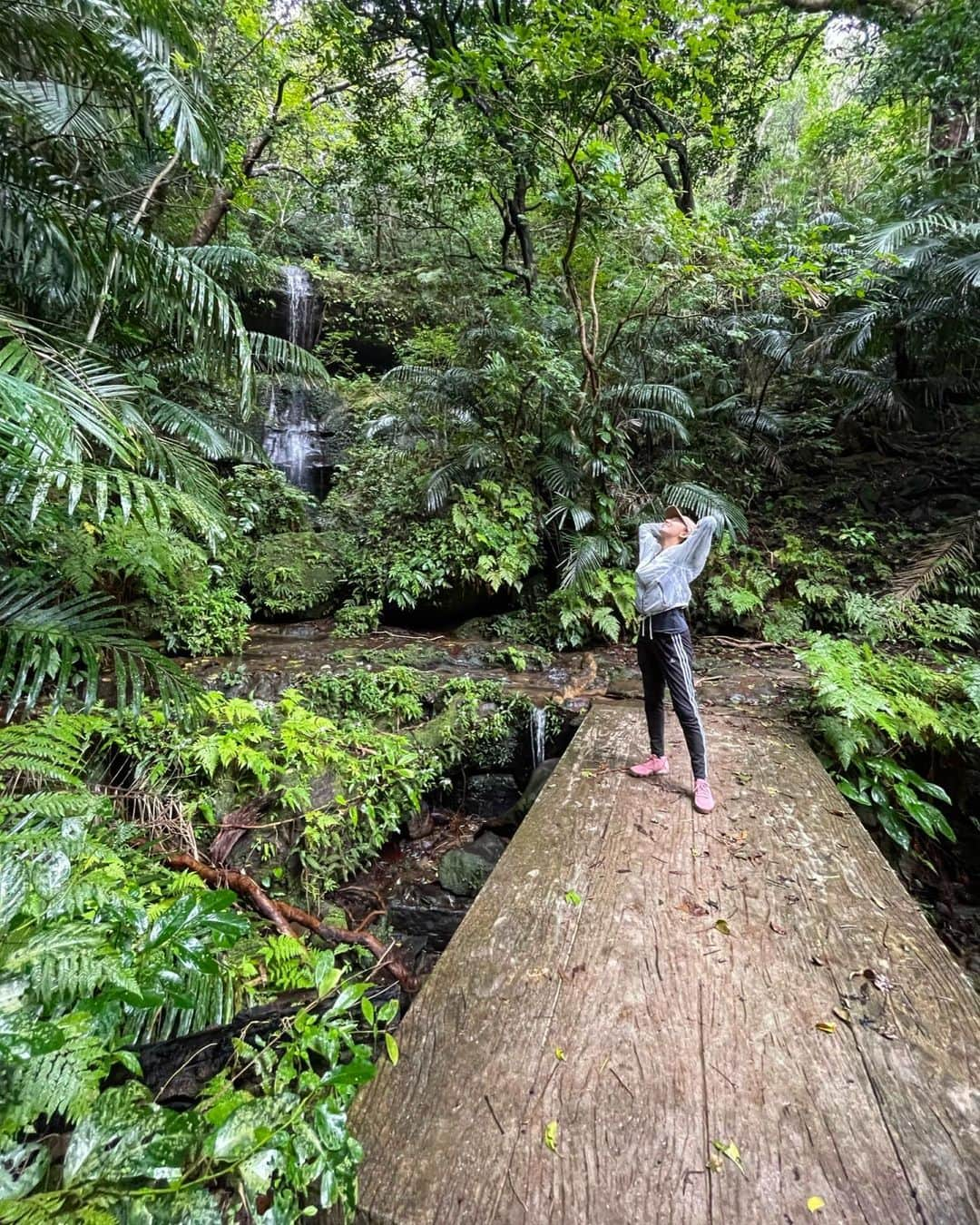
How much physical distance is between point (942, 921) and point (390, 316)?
10897 mm

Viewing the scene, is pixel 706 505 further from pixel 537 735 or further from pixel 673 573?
pixel 673 573

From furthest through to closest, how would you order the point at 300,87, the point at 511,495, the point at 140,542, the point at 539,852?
the point at 300,87
the point at 511,495
the point at 140,542
the point at 539,852

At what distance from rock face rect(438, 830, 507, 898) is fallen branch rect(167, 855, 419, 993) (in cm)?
74

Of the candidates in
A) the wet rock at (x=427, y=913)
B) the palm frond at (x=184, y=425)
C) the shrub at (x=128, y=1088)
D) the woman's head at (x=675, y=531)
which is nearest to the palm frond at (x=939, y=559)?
the woman's head at (x=675, y=531)

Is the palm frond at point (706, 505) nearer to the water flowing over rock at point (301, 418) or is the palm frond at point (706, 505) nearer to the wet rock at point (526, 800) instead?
the wet rock at point (526, 800)

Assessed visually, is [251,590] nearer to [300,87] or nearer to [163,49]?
[163,49]

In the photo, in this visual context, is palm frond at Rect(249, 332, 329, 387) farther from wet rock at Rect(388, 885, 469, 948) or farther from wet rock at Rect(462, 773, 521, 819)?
wet rock at Rect(388, 885, 469, 948)

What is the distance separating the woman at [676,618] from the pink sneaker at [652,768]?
29 cm

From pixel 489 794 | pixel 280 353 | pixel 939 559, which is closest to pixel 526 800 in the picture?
pixel 489 794

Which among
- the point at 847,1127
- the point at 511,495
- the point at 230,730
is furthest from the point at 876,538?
the point at 230,730

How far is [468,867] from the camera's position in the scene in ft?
12.2

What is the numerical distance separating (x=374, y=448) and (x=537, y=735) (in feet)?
18.8

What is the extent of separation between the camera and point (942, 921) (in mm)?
3414

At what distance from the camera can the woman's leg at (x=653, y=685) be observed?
117 inches
